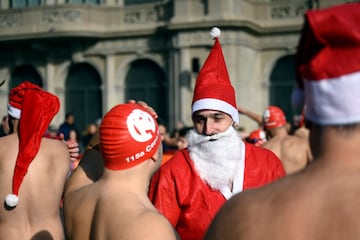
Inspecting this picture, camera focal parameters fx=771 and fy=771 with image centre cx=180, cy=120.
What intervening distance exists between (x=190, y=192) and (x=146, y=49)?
21.1 metres

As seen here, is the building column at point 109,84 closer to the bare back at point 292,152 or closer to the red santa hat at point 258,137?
the red santa hat at point 258,137

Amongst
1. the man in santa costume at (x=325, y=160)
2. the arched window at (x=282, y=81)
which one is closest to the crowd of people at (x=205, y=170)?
the man in santa costume at (x=325, y=160)

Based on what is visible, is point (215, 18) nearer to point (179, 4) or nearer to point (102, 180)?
point (179, 4)

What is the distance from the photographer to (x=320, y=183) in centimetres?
190

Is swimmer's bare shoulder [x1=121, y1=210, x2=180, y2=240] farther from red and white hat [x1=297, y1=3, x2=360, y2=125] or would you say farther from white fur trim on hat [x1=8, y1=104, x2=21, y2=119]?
white fur trim on hat [x1=8, y1=104, x2=21, y2=119]

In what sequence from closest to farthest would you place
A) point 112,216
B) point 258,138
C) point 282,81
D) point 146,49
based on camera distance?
point 112,216
point 258,138
point 282,81
point 146,49

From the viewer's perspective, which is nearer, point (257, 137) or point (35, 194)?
point (35, 194)

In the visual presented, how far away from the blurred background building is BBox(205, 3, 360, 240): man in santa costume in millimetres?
21195

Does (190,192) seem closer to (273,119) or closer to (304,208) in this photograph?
(304,208)

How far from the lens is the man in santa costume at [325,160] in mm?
1869

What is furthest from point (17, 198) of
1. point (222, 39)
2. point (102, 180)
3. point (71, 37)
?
point (71, 37)

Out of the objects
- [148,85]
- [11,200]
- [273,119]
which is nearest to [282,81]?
[148,85]

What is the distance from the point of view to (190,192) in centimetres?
452

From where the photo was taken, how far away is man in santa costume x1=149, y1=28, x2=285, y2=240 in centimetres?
446
